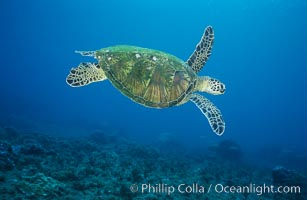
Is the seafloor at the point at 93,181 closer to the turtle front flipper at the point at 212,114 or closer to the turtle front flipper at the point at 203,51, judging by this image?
the turtle front flipper at the point at 212,114

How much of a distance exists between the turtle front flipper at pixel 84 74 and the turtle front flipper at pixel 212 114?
2.98m

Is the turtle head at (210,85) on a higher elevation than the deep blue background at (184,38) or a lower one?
lower

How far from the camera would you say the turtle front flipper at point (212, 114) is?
6.34 m

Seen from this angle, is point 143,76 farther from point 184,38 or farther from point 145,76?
point 184,38

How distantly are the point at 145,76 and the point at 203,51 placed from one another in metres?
2.55

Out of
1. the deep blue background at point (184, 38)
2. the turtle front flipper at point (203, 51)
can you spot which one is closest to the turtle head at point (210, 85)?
the turtle front flipper at point (203, 51)

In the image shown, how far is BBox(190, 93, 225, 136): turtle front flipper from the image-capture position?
6.34 meters

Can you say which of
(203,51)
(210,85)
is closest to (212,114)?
(210,85)

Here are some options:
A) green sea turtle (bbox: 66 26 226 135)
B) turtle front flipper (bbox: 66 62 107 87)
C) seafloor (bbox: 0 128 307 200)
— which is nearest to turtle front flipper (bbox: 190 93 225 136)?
green sea turtle (bbox: 66 26 226 135)

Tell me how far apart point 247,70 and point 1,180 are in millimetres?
183282

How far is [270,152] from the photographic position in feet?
93.3


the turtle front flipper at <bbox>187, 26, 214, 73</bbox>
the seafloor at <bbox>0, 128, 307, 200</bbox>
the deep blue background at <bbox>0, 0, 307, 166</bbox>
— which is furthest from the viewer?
the deep blue background at <bbox>0, 0, 307, 166</bbox>

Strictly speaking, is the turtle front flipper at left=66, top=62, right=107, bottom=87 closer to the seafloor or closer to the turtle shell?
the turtle shell

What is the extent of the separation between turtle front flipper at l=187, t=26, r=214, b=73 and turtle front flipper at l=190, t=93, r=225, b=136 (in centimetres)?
105
